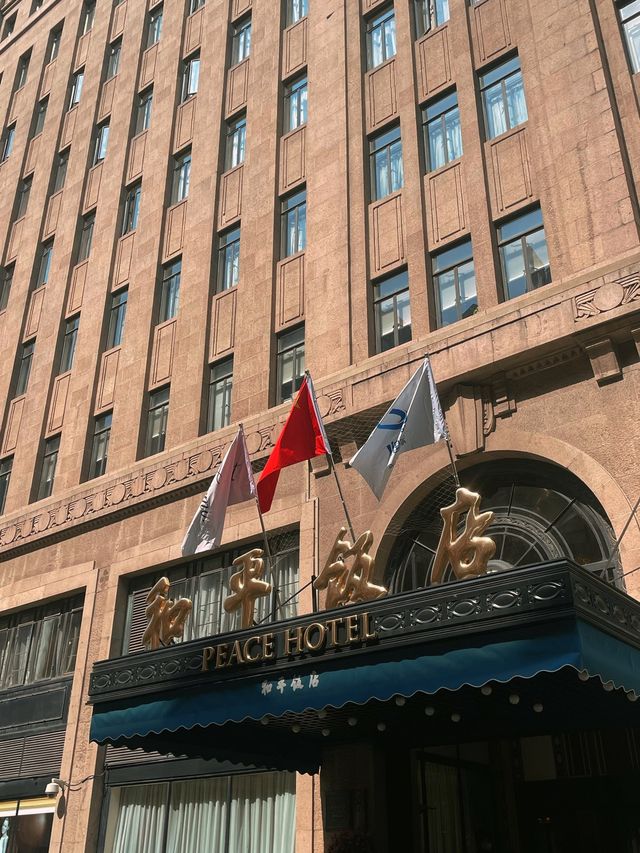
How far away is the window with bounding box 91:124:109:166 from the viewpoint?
91.4 ft

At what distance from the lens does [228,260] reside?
2153 cm

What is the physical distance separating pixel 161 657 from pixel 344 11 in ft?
56.1

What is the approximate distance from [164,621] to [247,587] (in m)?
1.76

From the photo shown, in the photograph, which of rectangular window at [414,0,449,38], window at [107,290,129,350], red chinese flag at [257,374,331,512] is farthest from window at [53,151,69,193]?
red chinese flag at [257,374,331,512]

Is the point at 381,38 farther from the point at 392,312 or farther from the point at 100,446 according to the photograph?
the point at 100,446

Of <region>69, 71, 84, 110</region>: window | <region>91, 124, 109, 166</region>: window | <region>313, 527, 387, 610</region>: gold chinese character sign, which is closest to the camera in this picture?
<region>313, 527, 387, 610</region>: gold chinese character sign

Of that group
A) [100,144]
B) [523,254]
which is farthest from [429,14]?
[100,144]

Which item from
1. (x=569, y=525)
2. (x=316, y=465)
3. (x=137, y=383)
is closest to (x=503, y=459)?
(x=569, y=525)

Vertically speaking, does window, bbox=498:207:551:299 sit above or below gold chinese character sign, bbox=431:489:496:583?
above

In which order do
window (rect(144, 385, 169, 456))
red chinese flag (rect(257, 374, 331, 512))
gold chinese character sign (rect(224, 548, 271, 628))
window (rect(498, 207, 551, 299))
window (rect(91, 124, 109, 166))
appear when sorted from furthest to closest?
window (rect(91, 124, 109, 166))
window (rect(144, 385, 169, 456))
window (rect(498, 207, 551, 299))
red chinese flag (rect(257, 374, 331, 512))
gold chinese character sign (rect(224, 548, 271, 628))

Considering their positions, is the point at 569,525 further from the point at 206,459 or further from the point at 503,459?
the point at 206,459

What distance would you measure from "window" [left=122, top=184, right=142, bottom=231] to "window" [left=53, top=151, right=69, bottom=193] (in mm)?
4607

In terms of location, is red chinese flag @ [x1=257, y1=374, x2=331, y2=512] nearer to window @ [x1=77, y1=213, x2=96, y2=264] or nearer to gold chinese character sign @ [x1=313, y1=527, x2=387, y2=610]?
gold chinese character sign @ [x1=313, y1=527, x2=387, y2=610]

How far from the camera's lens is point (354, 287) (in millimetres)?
17703
